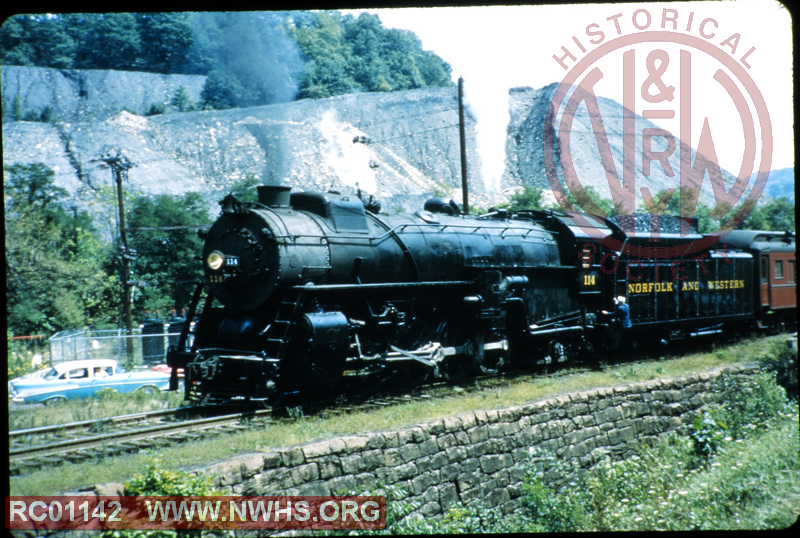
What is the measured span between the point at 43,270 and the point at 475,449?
2220cm

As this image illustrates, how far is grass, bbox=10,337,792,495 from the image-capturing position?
6.59 meters

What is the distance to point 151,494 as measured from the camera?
6.27 metres

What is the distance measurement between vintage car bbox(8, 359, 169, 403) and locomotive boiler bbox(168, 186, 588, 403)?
385cm

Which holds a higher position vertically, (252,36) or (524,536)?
(252,36)

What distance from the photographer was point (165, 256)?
29875 mm

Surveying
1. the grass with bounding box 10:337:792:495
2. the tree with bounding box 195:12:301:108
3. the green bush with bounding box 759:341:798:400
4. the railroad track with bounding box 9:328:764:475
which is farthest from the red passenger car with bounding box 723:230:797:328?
the tree with bounding box 195:12:301:108

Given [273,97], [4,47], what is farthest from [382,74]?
[273,97]

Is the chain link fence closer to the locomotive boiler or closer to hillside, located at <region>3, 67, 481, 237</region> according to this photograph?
the locomotive boiler

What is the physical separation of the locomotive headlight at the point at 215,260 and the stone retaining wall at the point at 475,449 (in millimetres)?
4017

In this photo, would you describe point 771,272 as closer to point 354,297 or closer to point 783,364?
point 783,364

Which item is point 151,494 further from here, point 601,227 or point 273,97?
point 273,97

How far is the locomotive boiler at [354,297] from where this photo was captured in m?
10.1

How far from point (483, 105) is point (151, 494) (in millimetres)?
67337

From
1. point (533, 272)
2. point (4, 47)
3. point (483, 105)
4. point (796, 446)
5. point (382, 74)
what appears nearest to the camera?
point (796, 446)
